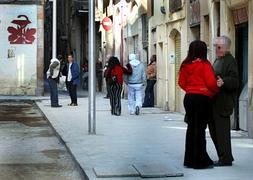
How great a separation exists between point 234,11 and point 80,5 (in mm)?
30292

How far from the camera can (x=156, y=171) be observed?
28.4 feet

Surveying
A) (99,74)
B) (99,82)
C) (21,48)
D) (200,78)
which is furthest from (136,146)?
(99,82)

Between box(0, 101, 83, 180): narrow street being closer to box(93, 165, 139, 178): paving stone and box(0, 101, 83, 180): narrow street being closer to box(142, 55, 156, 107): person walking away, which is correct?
box(93, 165, 139, 178): paving stone

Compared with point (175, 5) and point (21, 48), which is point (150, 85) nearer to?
point (175, 5)

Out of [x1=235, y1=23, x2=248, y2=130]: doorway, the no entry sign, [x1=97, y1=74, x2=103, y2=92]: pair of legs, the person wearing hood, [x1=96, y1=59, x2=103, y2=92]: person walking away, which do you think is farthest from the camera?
[x1=97, y1=74, x2=103, y2=92]: pair of legs

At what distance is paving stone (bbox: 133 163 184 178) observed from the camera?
8.38m

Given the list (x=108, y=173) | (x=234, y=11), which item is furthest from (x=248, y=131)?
(x=108, y=173)

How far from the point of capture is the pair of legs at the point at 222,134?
29.6ft

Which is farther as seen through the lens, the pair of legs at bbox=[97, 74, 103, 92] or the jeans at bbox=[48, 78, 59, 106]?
the pair of legs at bbox=[97, 74, 103, 92]

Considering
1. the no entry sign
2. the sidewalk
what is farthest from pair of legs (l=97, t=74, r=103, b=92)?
the sidewalk

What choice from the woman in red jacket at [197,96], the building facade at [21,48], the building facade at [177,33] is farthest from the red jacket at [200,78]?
the building facade at [21,48]

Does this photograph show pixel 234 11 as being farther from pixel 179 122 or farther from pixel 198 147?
pixel 198 147

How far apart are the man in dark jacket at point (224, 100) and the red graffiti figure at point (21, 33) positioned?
21.2 metres

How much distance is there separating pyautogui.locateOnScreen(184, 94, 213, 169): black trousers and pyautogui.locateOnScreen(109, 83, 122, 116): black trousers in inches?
364
